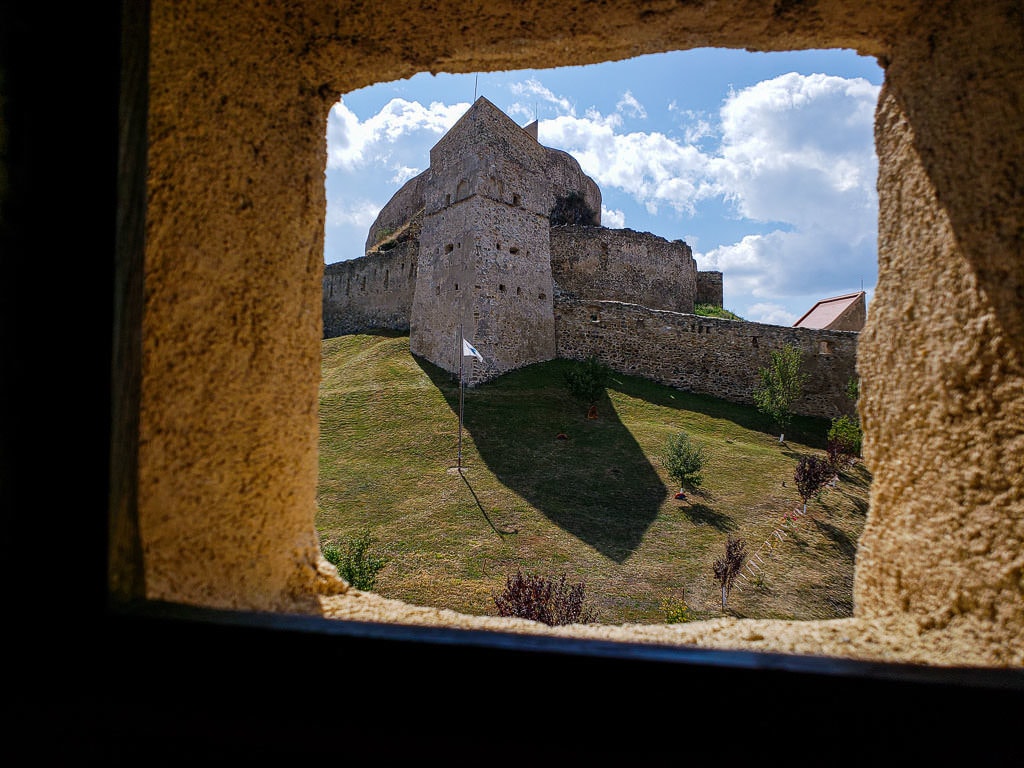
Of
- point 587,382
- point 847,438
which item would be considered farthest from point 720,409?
point 587,382

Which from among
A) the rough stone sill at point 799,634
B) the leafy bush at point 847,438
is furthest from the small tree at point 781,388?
the rough stone sill at point 799,634

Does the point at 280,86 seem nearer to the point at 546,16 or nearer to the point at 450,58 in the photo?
the point at 450,58

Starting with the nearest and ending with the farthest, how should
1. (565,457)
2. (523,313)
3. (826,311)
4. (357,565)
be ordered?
(357,565) < (565,457) < (523,313) < (826,311)

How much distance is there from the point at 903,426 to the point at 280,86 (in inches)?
96.7

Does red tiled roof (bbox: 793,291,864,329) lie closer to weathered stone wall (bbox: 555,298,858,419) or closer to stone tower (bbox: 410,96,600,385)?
weathered stone wall (bbox: 555,298,858,419)

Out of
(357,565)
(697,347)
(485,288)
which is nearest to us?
(357,565)

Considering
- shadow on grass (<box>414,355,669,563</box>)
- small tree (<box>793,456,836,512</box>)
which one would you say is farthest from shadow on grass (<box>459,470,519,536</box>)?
small tree (<box>793,456,836,512</box>)

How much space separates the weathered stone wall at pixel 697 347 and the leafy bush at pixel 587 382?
299 centimetres

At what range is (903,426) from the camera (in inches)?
70.3

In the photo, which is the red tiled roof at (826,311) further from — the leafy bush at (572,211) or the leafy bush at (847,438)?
the leafy bush at (572,211)

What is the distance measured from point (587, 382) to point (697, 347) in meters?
5.46

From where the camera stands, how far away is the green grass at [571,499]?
286 inches

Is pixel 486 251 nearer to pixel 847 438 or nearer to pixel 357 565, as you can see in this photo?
pixel 847 438

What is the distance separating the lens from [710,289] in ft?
96.3
